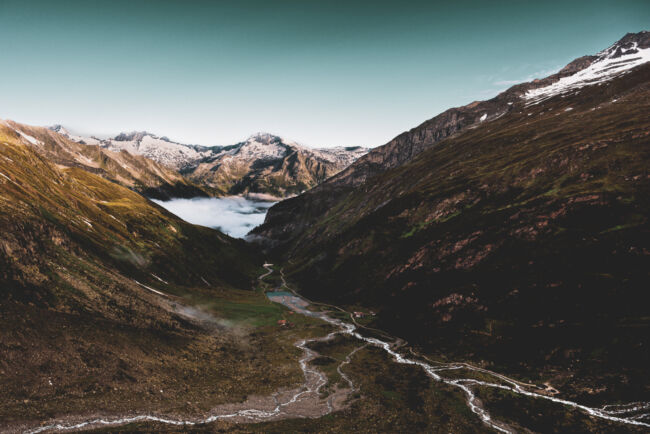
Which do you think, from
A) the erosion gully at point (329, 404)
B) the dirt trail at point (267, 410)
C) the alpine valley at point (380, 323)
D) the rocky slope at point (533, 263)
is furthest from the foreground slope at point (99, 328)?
the rocky slope at point (533, 263)

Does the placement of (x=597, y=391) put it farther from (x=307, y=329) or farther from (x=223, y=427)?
(x=307, y=329)

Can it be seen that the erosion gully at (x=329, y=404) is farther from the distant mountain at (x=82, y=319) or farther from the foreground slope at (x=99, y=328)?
the distant mountain at (x=82, y=319)

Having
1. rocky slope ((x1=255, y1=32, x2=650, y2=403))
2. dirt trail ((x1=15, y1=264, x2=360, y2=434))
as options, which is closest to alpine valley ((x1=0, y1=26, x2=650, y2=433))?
dirt trail ((x1=15, y1=264, x2=360, y2=434))

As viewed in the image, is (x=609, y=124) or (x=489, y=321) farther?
(x=609, y=124)

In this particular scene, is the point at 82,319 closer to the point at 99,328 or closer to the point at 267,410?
the point at 99,328

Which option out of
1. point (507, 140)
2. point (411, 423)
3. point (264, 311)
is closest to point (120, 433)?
point (411, 423)

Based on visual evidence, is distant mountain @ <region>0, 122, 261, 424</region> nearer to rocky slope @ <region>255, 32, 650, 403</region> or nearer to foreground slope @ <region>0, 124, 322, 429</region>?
foreground slope @ <region>0, 124, 322, 429</region>
